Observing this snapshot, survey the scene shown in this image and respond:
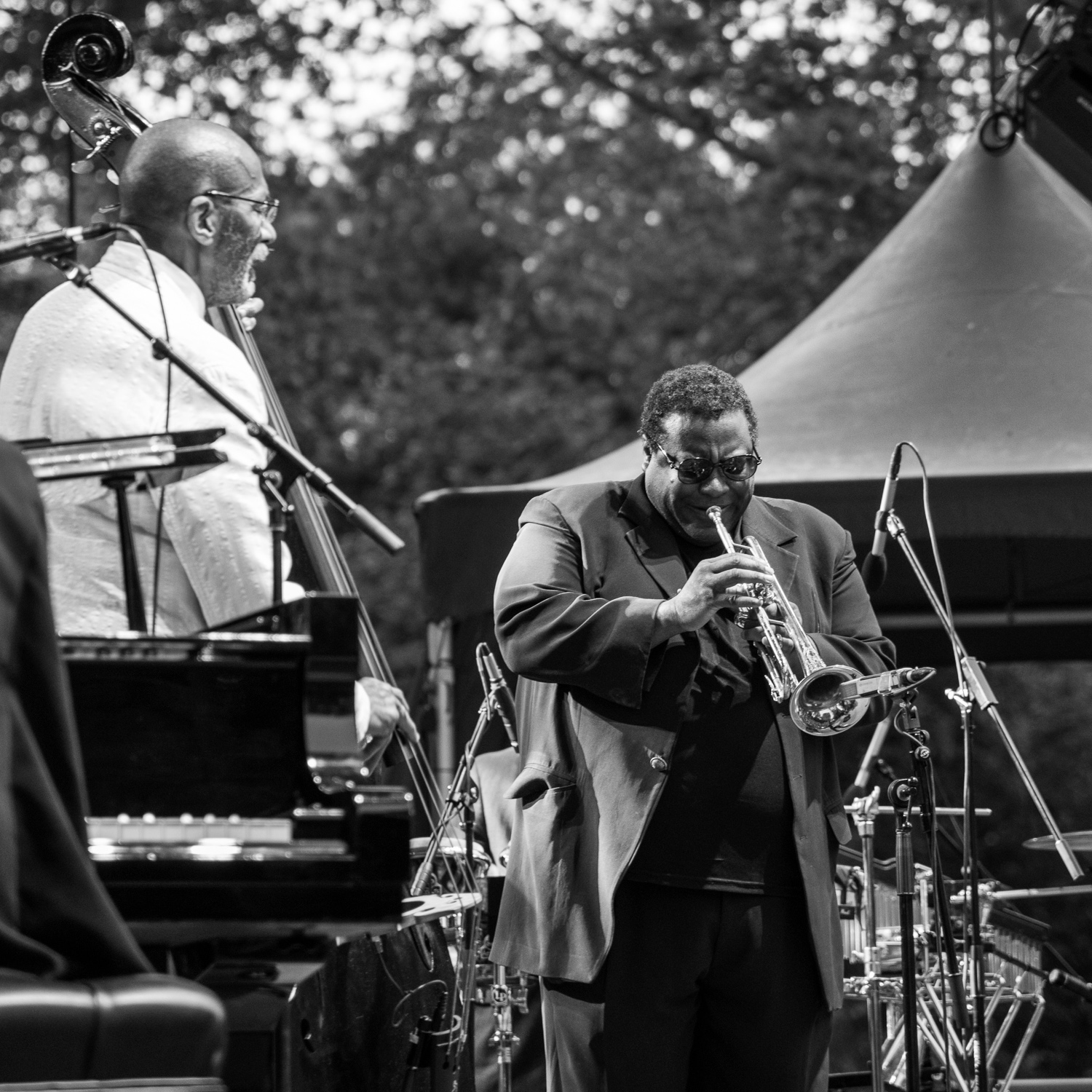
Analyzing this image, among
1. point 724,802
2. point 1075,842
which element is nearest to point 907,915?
point 724,802

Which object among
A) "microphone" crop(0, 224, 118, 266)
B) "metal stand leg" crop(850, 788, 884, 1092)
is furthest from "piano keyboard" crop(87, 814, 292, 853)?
"metal stand leg" crop(850, 788, 884, 1092)

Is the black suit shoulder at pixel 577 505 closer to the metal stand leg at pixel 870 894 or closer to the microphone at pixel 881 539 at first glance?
the microphone at pixel 881 539

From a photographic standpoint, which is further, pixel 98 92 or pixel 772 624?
pixel 98 92

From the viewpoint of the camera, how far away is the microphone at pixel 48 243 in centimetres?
299

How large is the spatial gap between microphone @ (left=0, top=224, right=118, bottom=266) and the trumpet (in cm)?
157

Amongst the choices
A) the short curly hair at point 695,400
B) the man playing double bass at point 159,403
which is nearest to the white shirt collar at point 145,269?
the man playing double bass at point 159,403

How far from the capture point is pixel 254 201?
13.7 ft

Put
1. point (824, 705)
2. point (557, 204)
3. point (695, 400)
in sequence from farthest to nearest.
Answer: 1. point (557, 204)
2. point (695, 400)
3. point (824, 705)

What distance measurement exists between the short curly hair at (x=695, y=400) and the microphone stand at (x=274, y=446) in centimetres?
118

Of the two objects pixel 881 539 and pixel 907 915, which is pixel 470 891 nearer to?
pixel 907 915

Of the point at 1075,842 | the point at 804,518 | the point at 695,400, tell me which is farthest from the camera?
the point at 1075,842

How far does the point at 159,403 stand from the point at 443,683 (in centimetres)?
349

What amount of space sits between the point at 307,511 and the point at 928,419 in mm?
3207

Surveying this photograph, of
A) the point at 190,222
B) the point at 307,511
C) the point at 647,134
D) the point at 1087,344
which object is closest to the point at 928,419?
the point at 1087,344
